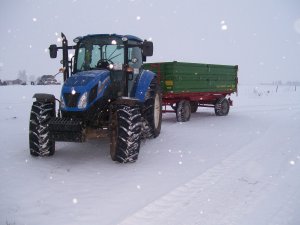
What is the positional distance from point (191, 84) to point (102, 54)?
18.1ft

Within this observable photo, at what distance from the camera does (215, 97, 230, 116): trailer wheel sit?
44.2 feet

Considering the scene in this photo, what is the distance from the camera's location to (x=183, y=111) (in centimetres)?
1123

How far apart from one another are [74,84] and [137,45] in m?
1.65

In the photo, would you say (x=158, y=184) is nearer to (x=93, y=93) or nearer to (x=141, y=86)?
(x=93, y=93)

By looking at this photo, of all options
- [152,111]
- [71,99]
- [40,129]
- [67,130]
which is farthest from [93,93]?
[152,111]

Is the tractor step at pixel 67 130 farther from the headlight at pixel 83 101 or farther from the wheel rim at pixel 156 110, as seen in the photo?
the wheel rim at pixel 156 110

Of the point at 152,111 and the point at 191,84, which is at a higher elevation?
the point at 191,84

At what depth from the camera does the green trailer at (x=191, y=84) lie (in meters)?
10.8

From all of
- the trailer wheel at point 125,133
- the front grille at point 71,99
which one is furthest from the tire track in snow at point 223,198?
the front grille at point 71,99

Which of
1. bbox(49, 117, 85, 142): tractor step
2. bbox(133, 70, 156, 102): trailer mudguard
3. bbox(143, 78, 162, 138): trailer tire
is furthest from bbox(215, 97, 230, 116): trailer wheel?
bbox(49, 117, 85, 142): tractor step

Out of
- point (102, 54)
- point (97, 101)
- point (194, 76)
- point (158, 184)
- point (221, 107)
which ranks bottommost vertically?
point (158, 184)

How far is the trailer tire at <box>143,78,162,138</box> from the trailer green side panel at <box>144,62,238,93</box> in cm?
241

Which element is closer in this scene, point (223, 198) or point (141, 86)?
point (223, 198)

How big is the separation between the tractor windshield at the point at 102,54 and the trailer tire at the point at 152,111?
149 cm
